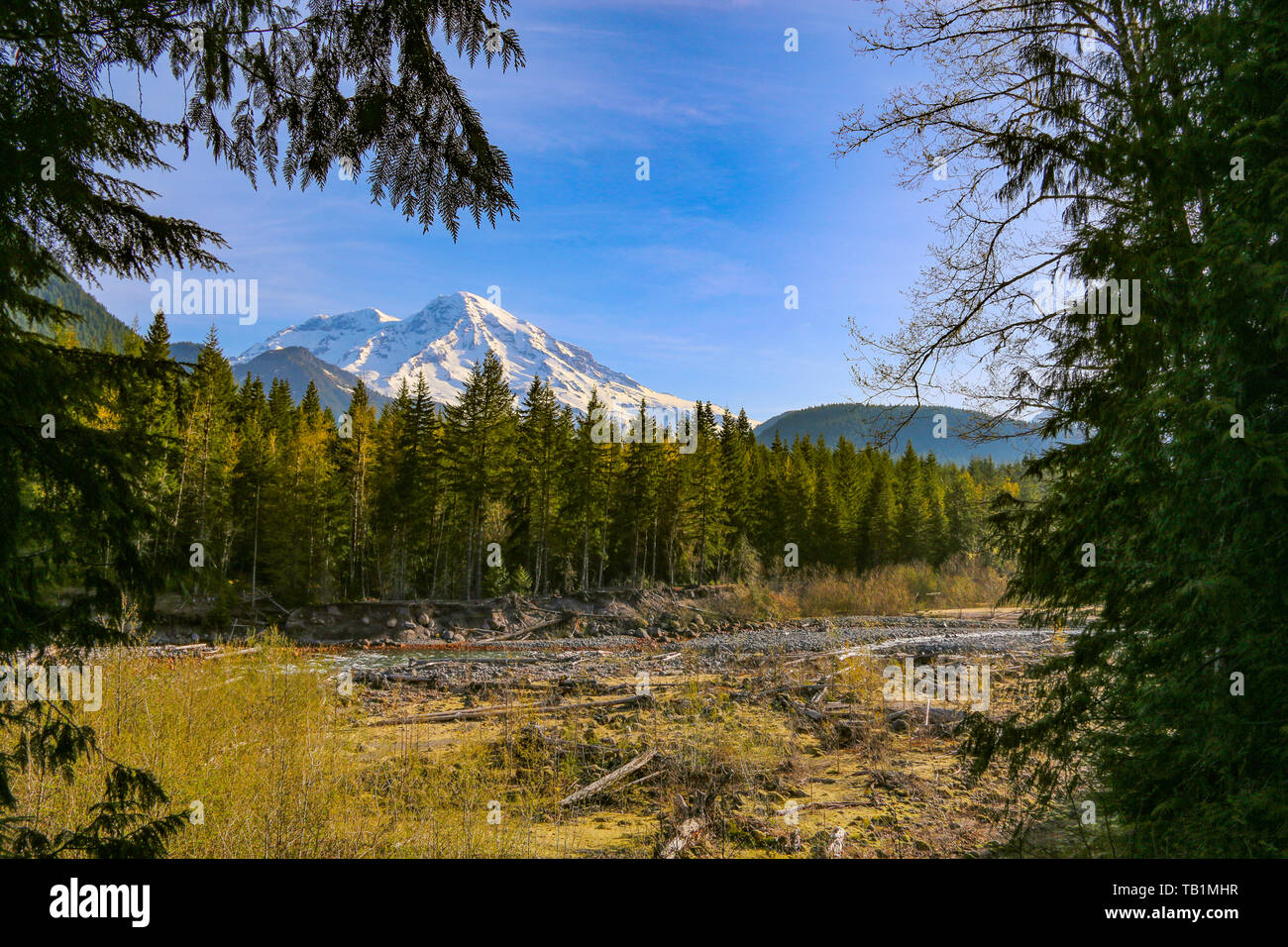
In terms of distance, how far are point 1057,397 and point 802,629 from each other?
21976 millimetres

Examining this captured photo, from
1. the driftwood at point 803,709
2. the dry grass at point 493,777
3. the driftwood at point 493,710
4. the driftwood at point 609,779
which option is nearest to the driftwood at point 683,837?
the dry grass at point 493,777

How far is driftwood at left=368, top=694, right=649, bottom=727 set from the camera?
10500mm

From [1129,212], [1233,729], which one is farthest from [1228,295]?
[1233,729]

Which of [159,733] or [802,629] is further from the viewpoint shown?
[802,629]

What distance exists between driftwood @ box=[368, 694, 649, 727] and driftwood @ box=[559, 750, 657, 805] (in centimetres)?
320

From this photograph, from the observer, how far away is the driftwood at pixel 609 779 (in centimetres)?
689

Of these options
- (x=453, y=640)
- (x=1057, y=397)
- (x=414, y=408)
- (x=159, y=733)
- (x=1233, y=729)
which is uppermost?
(x=414, y=408)

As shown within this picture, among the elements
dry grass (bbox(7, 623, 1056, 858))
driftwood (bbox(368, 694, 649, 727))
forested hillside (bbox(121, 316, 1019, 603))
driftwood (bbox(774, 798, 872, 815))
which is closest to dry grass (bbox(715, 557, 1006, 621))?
forested hillside (bbox(121, 316, 1019, 603))

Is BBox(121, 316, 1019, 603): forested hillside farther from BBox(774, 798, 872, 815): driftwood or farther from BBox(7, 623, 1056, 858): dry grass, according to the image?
BBox(774, 798, 872, 815): driftwood

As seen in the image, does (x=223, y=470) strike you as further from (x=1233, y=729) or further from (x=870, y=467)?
(x=870, y=467)

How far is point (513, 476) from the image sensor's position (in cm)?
4112

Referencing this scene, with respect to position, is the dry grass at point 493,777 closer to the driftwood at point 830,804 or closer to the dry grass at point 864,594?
the driftwood at point 830,804

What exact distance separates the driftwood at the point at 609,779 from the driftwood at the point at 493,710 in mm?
3201
